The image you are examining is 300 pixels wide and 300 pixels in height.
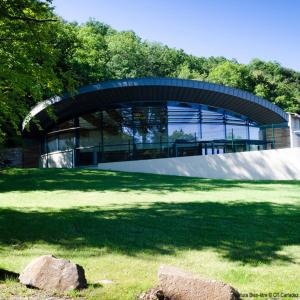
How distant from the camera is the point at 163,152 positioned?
80.6ft

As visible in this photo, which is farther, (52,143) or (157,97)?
(52,143)

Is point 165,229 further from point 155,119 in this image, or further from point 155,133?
point 155,119

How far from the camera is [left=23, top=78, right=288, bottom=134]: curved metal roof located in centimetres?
2335

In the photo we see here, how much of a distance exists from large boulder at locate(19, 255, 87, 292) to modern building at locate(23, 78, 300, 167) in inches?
743

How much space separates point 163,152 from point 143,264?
1864 cm

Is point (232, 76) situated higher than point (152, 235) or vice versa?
point (232, 76)

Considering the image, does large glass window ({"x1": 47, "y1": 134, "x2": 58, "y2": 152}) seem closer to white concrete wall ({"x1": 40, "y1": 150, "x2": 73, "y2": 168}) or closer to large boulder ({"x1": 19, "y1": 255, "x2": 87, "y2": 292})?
white concrete wall ({"x1": 40, "y1": 150, "x2": 73, "y2": 168})

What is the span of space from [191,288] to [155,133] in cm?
2071

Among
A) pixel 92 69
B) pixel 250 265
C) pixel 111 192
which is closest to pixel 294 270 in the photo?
pixel 250 265

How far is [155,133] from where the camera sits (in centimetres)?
2503

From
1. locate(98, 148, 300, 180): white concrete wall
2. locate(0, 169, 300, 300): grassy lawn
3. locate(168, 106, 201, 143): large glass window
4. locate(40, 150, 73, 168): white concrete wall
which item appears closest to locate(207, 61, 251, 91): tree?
locate(168, 106, 201, 143): large glass window

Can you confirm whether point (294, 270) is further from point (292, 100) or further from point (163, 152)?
point (292, 100)

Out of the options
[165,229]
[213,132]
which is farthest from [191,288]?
[213,132]

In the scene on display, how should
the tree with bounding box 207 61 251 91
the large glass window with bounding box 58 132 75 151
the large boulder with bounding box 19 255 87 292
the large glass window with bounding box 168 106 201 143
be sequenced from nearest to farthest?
the large boulder with bounding box 19 255 87 292
the large glass window with bounding box 168 106 201 143
the large glass window with bounding box 58 132 75 151
the tree with bounding box 207 61 251 91
